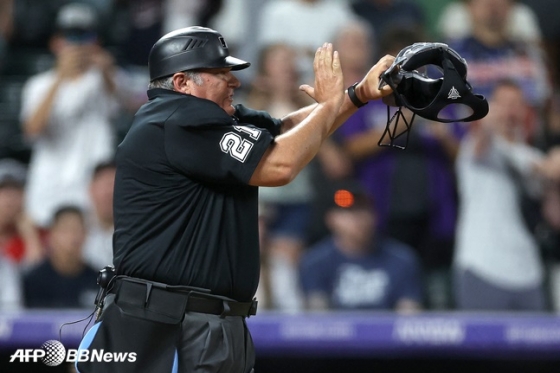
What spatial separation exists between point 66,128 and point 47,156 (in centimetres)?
24

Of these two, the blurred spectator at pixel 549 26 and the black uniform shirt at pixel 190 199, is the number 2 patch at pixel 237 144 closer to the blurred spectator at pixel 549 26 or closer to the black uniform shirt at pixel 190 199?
the black uniform shirt at pixel 190 199

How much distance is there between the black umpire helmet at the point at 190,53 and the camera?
331 cm

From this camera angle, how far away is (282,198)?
6.50m

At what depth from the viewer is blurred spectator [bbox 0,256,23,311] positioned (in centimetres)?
628

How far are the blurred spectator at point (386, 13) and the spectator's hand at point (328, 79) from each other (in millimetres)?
3573

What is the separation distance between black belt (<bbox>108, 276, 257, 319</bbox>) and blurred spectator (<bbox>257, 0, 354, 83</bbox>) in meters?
3.79

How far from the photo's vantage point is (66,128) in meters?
6.76

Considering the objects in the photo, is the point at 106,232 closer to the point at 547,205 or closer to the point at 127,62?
the point at 127,62

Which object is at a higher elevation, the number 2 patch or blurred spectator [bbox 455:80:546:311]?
the number 2 patch

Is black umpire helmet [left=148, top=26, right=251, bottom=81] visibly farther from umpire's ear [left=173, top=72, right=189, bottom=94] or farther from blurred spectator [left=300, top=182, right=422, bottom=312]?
blurred spectator [left=300, top=182, right=422, bottom=312]

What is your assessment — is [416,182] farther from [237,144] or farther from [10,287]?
[237,144]

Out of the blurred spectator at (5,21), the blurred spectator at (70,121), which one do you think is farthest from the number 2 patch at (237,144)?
the blurred spectator at (5,21)

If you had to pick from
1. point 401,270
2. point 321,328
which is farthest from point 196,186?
point 401,270

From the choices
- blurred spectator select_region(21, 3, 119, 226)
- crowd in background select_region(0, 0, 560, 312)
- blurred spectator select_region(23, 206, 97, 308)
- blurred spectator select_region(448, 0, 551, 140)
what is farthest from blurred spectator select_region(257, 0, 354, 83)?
blurred spectator select_region(23, 206, 97, 308)
